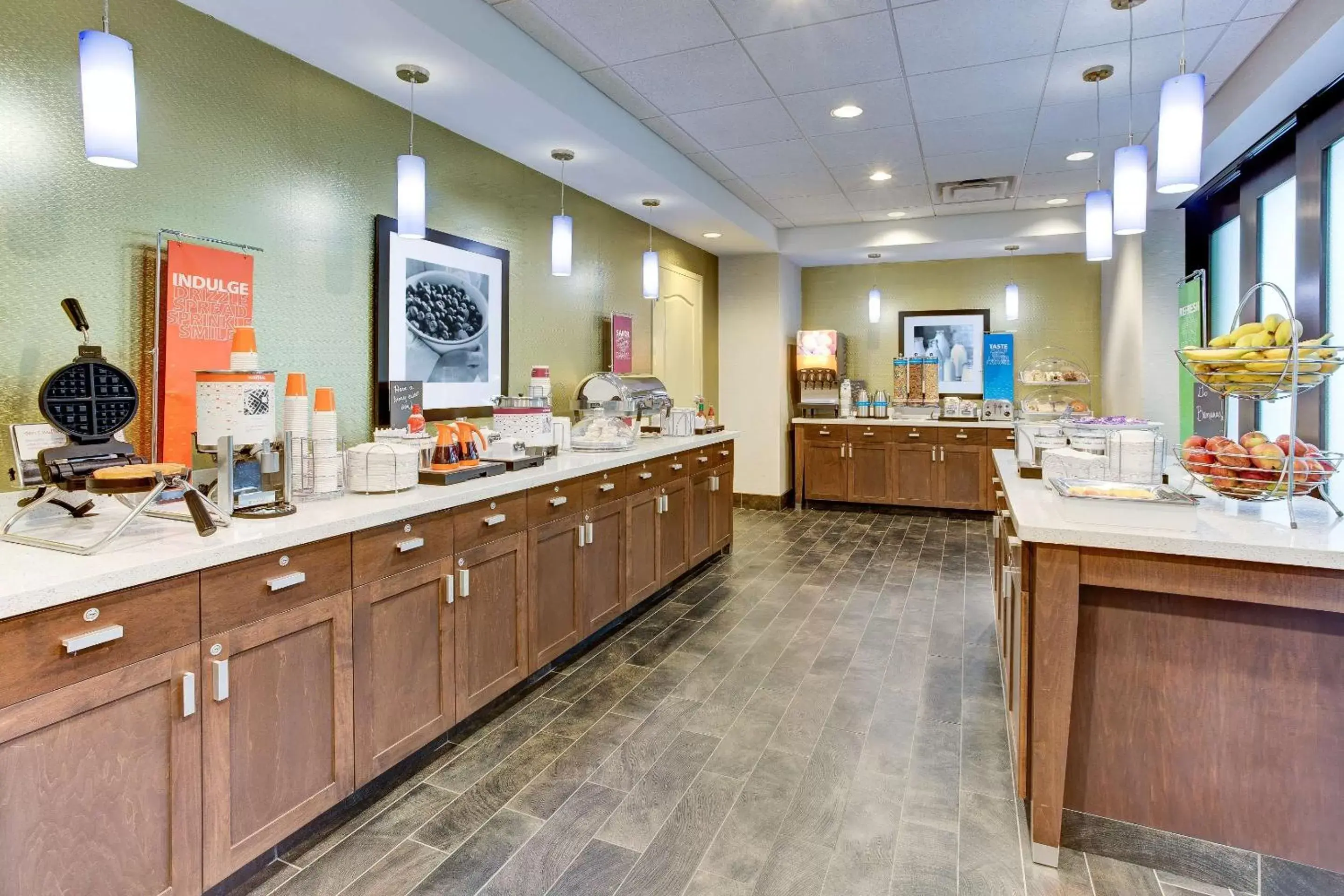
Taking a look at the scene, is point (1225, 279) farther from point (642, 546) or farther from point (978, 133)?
point (642, 546)

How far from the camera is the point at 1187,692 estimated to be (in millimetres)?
1936

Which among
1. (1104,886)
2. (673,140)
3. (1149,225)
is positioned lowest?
(1104,886)

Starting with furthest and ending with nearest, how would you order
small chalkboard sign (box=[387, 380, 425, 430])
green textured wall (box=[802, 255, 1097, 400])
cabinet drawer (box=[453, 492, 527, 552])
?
1. green textured wall (box=[802, 255, 1097, 400])
2. small chalkboard sign (box=[387, 380, 425, 430])
3. cabinet drawer (box=[453, 492, 527, 552])

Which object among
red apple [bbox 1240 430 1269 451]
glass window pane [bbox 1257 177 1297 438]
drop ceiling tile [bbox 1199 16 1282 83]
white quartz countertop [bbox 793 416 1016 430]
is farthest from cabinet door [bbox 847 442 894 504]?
red apple [bbox 1240 430 1269 451]

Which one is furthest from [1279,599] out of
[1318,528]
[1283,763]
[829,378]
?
[829,378]

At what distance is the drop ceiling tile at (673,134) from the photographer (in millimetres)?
4309

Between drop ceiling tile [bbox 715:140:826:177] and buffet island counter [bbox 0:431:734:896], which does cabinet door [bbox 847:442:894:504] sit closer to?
drop ceiling tile [bbox 715:140:826:177]

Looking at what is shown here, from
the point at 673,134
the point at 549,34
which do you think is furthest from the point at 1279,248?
the point at 549,34

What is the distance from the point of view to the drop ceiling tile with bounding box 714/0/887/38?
9.80 ft

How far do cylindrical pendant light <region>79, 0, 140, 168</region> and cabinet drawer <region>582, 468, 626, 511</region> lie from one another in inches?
79.7

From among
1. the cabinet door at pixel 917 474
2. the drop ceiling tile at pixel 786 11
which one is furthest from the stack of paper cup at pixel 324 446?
the cabinet door at pixel 917 474

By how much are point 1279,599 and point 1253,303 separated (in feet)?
11.6

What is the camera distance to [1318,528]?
1.87 metres

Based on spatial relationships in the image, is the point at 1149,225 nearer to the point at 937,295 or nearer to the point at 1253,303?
the point at 1253,303
